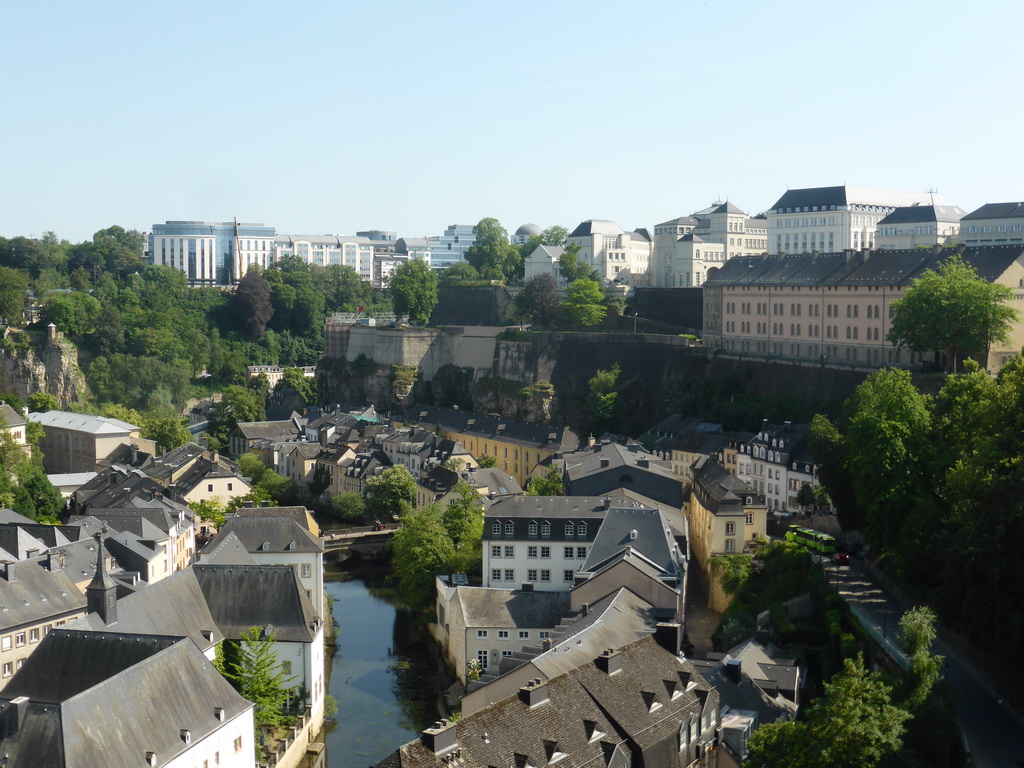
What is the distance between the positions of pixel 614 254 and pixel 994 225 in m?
27.4

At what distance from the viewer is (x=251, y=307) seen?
9406 centimetres

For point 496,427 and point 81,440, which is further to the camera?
point 81,440

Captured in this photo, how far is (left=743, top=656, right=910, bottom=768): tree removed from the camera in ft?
58.1

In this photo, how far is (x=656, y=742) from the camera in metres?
19.4

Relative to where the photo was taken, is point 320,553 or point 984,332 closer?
point 320,553

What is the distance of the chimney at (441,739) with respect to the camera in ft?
55.5

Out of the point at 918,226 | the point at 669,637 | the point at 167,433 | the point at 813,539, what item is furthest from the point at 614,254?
the point at 669,637

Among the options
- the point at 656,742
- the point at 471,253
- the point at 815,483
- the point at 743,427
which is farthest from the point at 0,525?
the point at 471,253

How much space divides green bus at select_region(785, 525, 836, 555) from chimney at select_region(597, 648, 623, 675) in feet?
57.2

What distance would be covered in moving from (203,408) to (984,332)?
52.9 m

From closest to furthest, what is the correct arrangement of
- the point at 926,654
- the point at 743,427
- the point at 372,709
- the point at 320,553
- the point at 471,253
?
the point at 926,654
the point at 372,709
the point at 320,553
the point at 743,427
the point at 471,253

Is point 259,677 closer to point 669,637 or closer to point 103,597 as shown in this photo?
point 103,597

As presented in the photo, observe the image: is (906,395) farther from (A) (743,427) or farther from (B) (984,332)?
(A) (743,427)

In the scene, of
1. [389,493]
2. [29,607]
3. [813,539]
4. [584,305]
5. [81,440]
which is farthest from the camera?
[584,305]
